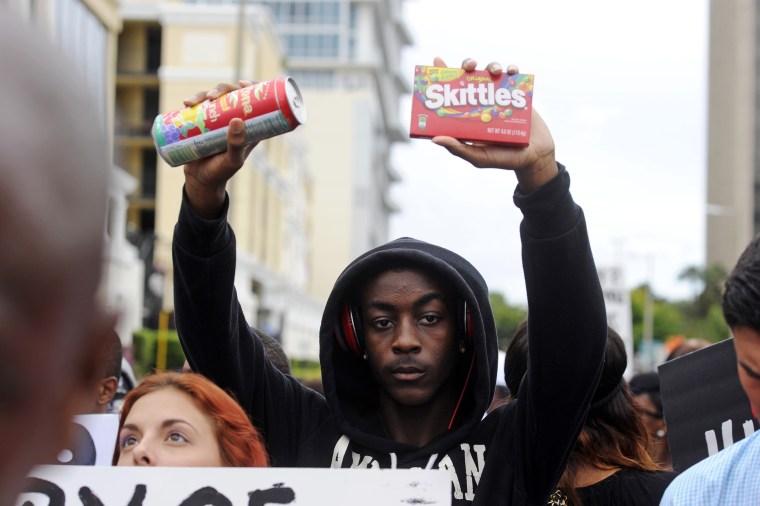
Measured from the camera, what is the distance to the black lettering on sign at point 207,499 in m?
2.27

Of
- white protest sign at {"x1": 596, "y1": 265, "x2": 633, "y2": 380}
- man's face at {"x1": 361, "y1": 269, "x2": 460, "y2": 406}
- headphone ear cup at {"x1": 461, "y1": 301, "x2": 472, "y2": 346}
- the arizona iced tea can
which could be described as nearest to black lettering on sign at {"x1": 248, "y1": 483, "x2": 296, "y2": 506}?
man's face at {"x1": 361, "y1": 269, "x2": 460, "y2": 406}

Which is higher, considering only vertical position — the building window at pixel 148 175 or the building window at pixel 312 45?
the building window at pixel 312 45

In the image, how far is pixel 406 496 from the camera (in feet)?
7.25

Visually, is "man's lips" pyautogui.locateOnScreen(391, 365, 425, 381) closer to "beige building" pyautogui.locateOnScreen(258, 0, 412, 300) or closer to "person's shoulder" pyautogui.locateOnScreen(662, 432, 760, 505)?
"person's shoulder" pyautogui.locateOnScreen(662, 432, 760, 505)

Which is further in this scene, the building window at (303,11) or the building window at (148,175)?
the building window at (303,11)

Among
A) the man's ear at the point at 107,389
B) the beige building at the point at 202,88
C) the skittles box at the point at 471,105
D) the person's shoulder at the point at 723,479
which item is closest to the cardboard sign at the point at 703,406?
the person's shoulder at the point at 723,479

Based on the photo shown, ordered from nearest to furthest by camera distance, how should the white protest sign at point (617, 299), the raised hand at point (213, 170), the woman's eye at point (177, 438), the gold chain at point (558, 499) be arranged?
the raised hand at point (213, 170), the woman's eye at point (177, 438), the gold chain at point (558, 499), the white protest sign at point (617, 299)

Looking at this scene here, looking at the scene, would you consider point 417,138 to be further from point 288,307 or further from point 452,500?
point 288,307

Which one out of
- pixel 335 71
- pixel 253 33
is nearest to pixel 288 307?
pixel 253 33

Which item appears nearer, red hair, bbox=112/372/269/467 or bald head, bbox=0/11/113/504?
bald head, bbox=0/11/113/504

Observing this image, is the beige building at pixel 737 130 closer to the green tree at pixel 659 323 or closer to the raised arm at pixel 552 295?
the green tree at pixel 659 323

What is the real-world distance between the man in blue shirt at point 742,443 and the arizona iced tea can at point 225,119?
3.07 feet

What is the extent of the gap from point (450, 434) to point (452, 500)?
0.49 ft

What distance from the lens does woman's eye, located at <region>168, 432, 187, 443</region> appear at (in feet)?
8.55
